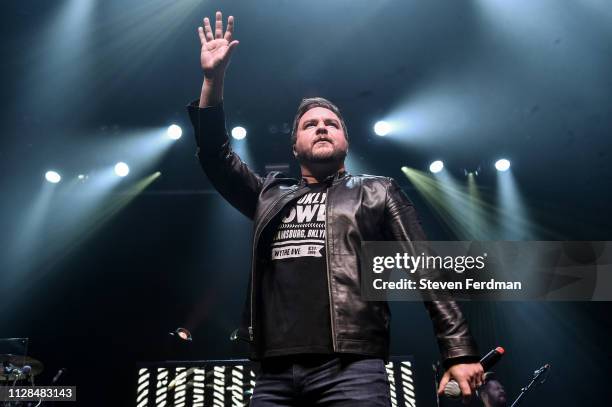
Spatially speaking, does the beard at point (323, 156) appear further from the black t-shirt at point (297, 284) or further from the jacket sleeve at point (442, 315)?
the jacket sleeve at point (442, 315)

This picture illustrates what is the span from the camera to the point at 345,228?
1721 mm

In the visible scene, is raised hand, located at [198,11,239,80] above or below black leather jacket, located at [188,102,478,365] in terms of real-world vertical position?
above

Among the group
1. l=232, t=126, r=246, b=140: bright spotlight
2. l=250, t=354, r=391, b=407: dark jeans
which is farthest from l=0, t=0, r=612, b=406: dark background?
l=250, t=354, r=391, b=407: dark jeans

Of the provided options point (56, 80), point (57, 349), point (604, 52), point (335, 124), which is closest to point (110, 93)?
point (56, 80)

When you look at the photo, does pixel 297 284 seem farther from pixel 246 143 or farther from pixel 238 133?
pixel 246 143

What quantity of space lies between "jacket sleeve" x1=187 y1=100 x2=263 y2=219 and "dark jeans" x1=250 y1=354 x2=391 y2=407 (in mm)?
724

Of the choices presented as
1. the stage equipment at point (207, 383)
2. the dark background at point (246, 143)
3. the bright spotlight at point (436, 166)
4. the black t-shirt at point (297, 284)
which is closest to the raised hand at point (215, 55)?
the black t-shirt at point (297, 284)

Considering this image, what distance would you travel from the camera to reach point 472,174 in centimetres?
800

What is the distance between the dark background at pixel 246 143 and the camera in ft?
17.9

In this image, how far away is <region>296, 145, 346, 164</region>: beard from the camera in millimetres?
1941

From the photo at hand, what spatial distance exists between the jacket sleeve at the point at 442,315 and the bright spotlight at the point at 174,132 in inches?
233

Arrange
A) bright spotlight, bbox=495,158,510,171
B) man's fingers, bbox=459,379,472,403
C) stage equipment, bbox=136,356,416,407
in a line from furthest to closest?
bright spotlight, bbox=495,158,510,171 < stage equipment, bbox=136,356,416,407 < man's fingers, bbox=459,379,472,403

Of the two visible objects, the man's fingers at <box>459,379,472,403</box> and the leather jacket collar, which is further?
the leather jacket collar

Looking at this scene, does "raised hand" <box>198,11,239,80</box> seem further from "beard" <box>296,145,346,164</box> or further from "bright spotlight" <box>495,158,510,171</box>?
"bright spotlight" <box>495,158,510,171</box>
